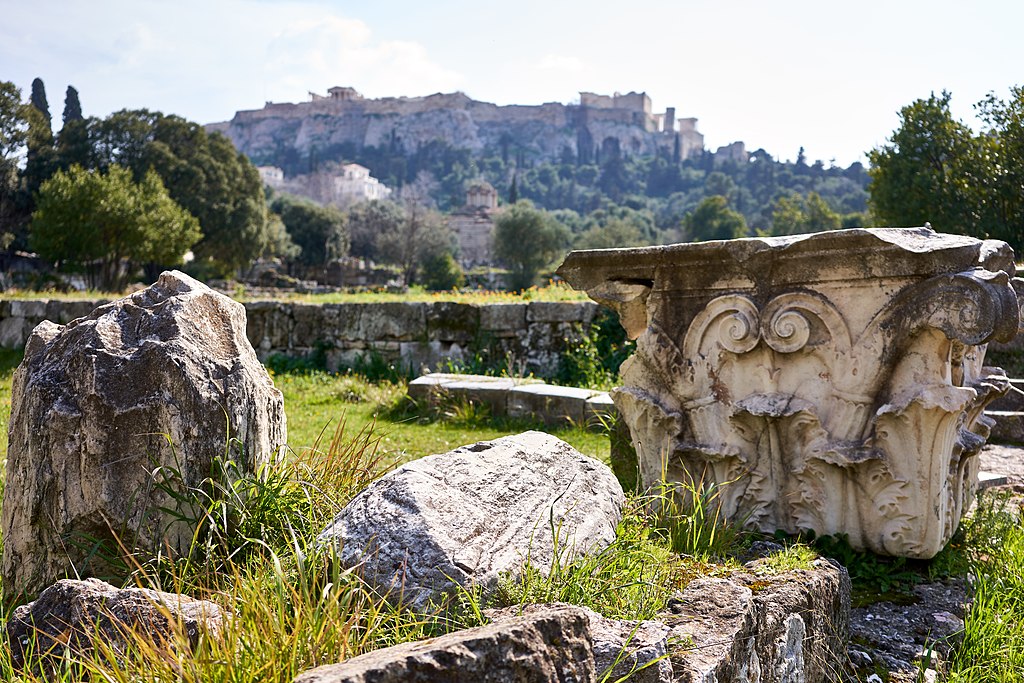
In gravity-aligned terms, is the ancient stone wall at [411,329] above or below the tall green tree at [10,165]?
below

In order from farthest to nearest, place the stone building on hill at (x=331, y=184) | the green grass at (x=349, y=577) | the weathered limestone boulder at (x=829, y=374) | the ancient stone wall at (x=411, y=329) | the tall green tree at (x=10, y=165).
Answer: the stone building on hill at (x=331, y=184), the tall green tree at (x=10, y=165), the ancient stone wall at (x=411, y=329), the weathered limestone boulder at (x=829, y=374), the green grass at (x=349, y=577)

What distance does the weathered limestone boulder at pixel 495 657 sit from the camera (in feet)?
4.33

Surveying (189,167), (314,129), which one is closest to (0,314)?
(189,167)

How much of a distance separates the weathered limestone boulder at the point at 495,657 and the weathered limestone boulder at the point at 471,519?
0.33 meters

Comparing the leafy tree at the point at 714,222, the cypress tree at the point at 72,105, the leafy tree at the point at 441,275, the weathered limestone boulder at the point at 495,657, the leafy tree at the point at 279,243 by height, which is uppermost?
the cypress tree at the point at 72,105

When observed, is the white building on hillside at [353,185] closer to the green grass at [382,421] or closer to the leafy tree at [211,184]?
the leafy tree at [211,184]

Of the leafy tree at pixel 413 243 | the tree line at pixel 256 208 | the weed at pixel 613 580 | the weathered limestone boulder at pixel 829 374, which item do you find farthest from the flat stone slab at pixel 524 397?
the leafy tree at pixel 413 243

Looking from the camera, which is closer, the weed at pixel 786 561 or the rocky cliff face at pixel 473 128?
the weed at pixel 786 561

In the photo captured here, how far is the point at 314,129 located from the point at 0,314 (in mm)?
133405

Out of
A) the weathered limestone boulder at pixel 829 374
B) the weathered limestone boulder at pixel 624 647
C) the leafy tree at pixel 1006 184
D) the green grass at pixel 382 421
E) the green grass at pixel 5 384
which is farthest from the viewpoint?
the leafy tree at pixel 1006 184

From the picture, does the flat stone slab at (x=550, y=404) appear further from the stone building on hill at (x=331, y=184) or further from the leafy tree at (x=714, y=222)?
the stone building on hill at (x=331, y=184)

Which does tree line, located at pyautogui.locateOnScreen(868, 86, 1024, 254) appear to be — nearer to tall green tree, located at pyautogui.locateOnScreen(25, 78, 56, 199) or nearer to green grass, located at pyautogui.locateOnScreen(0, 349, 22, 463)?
green grass, located at pyautogui.locateOnScreen(0, 349, 22, 463)

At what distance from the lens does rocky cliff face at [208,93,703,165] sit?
5182 inches

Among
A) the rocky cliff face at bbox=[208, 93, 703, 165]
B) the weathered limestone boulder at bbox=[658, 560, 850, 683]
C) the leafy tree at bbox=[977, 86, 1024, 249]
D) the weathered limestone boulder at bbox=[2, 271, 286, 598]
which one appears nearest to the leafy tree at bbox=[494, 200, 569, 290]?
the leafy tree at bbox=[977, 86, 1024, 249]
